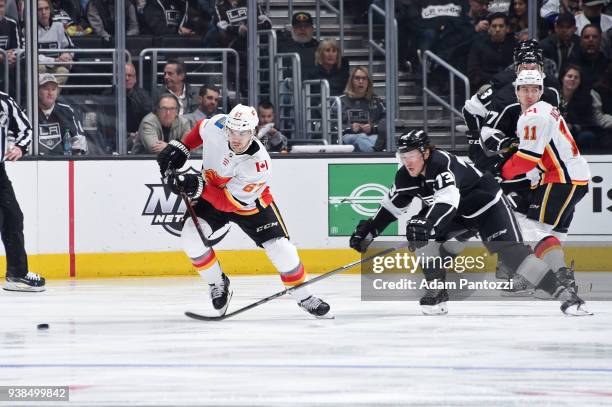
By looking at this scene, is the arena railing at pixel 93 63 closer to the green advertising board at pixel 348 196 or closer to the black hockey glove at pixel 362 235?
the green advertising board at pixel 348 196

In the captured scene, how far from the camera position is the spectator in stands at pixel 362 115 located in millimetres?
10914

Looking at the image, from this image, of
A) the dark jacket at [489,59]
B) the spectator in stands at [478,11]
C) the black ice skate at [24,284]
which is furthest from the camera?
the spectator in stands at [478,11]

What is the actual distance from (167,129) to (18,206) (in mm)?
1559

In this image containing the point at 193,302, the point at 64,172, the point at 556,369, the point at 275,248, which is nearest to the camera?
the point at 556,369

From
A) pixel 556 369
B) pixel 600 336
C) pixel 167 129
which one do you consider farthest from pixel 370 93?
pixel 556 369

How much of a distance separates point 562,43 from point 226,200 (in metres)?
4.72

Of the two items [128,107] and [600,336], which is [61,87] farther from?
[600,336]

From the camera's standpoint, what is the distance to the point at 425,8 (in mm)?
11594

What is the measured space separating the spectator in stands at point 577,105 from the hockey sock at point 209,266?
442cm

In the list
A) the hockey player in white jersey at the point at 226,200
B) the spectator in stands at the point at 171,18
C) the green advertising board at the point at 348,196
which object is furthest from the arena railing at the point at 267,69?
the hockey player in white jersey at the point at 226,200

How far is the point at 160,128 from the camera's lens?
34.9 ft

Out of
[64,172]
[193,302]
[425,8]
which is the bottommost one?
[193,302]

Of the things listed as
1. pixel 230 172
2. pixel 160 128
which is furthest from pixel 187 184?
pixel 160 128

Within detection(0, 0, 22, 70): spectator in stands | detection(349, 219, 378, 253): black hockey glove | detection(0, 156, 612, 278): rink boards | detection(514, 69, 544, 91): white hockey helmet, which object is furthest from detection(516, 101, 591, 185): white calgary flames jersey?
detection(0, 0, 22, 70): spectator in stands
